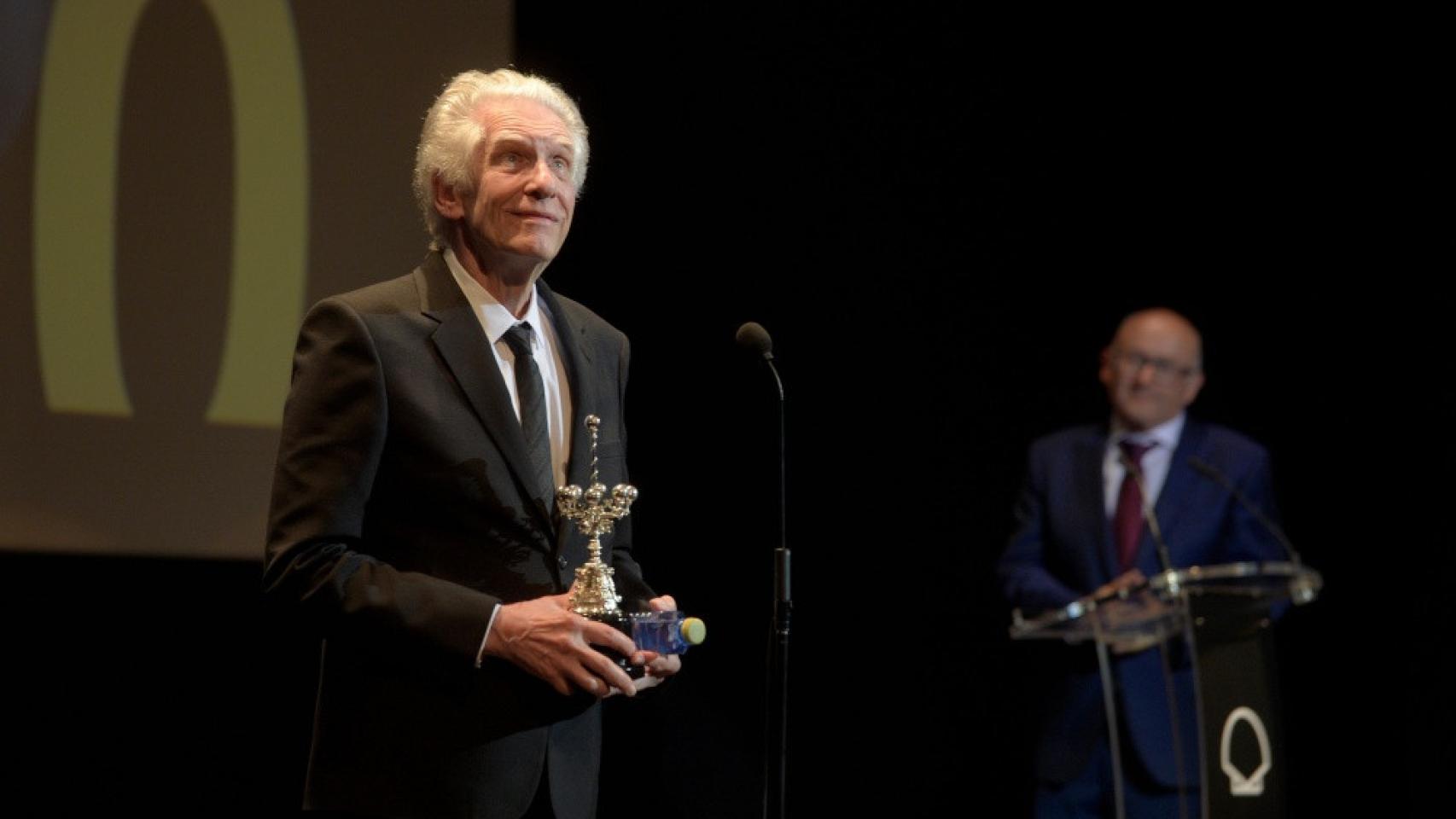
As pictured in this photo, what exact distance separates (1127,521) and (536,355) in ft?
6.27

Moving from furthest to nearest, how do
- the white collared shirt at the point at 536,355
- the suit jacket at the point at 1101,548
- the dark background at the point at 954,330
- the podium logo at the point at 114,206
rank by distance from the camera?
the dark background at the point at 954,330 → the podium logo at the point at 114,206 → the suit jacket at the point at 1101,548 → the white collared shirt at the point at 536,355

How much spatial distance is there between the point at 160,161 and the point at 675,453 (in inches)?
63.0

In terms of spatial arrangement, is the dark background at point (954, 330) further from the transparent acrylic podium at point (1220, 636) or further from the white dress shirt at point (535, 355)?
the white dress shirt at point (535, 355)

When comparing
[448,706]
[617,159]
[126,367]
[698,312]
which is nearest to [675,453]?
[698,312]

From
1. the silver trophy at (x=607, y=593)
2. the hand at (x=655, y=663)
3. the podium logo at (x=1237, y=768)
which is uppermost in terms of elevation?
the silver trophy at (x=607, y=593)

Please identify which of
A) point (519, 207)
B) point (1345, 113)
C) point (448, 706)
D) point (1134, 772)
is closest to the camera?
point (448, 706)

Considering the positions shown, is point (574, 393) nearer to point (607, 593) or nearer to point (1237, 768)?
point (607, 593)

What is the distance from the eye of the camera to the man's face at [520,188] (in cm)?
232

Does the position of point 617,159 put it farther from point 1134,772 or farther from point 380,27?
point 1134,772

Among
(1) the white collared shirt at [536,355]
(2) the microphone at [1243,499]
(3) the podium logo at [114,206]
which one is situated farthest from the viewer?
(3) the podium logo at [114,206]

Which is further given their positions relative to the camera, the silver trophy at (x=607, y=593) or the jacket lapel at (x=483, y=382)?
the jacket lapel at (x=483, y=382)

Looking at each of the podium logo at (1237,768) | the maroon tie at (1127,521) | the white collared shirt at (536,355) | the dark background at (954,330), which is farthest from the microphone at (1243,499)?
the white collared shirt at (536,355)

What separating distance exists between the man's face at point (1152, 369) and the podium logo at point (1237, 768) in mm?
1338

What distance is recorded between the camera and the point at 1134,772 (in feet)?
11.7
